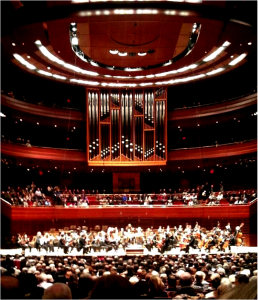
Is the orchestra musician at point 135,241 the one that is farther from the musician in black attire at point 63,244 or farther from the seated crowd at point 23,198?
the seated crowd at point 23,198

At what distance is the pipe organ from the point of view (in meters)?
26.6

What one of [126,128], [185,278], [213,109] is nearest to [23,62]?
[126,128]

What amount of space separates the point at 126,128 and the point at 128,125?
24 cm

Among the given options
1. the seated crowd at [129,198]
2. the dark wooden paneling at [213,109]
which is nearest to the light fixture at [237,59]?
the dark wooden paneling at [213,109]

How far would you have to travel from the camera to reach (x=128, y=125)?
27000mm

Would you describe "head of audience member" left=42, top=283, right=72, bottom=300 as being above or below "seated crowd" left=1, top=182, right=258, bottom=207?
below

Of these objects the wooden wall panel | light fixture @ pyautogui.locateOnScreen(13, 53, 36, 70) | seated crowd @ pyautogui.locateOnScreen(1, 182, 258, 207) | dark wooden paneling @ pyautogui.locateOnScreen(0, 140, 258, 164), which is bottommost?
seated crowd @ pyautogui.locateOnScreen(1, 182, 258, 207)

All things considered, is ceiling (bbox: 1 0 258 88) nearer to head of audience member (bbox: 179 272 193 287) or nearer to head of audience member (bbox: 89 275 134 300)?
head of audience member (bbox: 179 272 193 287)

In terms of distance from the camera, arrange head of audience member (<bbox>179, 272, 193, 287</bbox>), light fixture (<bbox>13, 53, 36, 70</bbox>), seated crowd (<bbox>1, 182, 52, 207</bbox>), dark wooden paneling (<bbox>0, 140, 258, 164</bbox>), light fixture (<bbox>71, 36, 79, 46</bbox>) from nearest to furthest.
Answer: head of audience member (<bbox>179, 272, 193, 287</bbox>), light fixture (<bbox>71, 36, 79, 46</bbox>), light fixture (<bbox>13, 53, 36, 70</bbox>), seated crowd (<bbox>1, 182, 52, 207</bbox>), dark wooden paneling (<bbox>0, 140, 258, 164</bbox>)

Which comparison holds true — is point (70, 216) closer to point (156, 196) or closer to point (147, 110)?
point (156, 196)

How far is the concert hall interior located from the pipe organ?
0.07 metres

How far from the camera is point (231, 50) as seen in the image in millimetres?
19828

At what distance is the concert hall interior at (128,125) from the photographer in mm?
16875

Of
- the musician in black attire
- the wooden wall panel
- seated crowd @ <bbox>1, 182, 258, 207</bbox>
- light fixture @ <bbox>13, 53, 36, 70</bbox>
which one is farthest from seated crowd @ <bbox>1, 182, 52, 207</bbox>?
light fixture @ <bbox>13, 53, 36, 70</bbox>
